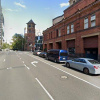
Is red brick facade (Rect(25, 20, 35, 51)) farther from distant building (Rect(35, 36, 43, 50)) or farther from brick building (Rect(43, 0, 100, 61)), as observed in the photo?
brick building (Rect(43, 0, 100, 61))

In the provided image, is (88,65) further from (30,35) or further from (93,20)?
(30,35)

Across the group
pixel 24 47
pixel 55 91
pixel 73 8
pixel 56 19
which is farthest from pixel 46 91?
pixel 24 47

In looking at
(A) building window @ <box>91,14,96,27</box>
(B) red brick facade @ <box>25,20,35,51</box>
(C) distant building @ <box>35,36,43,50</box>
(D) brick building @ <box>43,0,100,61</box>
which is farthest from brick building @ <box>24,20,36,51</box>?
(A) building window @ <box>91,14,96,27</box>

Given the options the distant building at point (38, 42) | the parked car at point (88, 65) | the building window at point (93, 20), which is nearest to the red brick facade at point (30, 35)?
the distant building at point (38, 42)

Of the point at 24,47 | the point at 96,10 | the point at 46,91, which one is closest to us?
the point at 46,91

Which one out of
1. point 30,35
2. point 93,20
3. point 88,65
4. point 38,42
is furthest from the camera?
point 30,35

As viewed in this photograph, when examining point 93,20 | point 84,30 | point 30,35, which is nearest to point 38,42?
point 30,35

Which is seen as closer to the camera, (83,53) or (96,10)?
(96,10)

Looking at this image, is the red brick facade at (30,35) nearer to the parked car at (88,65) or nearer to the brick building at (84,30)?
the brick building at (84,30)

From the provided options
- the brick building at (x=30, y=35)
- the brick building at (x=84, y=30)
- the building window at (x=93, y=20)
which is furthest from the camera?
the brick building at (x=30, y=35)

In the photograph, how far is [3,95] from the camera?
5.26 meters

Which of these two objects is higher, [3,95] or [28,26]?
[28,26]

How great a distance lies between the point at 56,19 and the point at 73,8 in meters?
14.0

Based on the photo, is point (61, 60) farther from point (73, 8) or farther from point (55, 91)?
point (73, 8)
